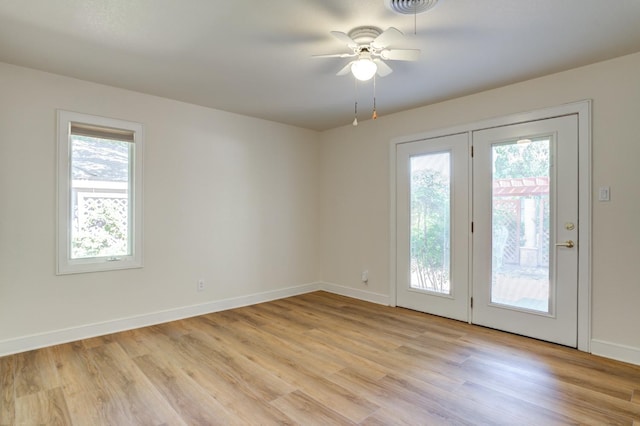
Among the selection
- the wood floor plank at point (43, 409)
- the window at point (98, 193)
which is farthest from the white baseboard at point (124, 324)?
the wood floor plank at point (43, 409)

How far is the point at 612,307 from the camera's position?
2867 mm

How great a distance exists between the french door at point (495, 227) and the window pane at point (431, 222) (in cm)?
1

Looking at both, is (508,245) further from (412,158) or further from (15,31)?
(15,31)

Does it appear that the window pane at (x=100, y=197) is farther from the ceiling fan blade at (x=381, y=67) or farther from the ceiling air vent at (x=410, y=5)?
the ceiling air vent at (x=410, y=5)

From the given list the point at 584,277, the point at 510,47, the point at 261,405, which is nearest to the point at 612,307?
the point at 584,277

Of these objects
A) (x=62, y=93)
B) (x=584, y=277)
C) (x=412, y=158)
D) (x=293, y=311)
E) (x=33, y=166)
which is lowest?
(x=293, y=311)

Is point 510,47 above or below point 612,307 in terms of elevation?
above

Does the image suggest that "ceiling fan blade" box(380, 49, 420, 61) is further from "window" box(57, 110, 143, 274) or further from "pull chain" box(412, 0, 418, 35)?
"window" box(57, 110, 143, 274)

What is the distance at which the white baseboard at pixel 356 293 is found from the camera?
4.59 meters

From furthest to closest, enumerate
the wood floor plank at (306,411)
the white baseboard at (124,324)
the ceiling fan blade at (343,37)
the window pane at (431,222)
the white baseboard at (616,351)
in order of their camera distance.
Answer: the window pane at (431,222), the white baseboard at (124,324), the white baseboard at (616,351), the ceiling fan blade at (343,37), the wood floor plank at (306,411)

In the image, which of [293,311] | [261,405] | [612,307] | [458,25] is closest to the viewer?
[261,405]

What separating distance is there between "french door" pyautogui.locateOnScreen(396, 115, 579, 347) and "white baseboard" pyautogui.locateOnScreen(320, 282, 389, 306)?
0.84 feet

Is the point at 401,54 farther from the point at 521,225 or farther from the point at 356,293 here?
the point at 356,293

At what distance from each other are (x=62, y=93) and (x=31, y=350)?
2326 millimetres
